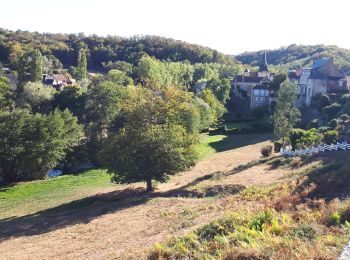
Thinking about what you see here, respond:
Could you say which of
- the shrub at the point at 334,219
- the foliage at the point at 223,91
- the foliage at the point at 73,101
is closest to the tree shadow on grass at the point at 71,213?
the shrub at the point at 334,219

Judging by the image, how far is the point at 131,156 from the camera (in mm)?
30828

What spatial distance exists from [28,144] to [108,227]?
20.8 meters

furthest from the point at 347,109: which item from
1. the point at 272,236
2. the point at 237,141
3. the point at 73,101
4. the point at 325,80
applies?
the point at 272,236

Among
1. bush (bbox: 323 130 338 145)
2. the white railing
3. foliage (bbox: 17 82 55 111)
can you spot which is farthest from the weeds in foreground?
foliage (bbox: 17 82 55 111)

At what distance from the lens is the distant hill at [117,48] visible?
Answer: 134500 millimetres

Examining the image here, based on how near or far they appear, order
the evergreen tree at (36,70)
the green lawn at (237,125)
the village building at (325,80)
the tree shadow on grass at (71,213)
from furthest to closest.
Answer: the evergreen tree at (36,70) < the green lawn at (237,125) < the village building at (325,80) < the tree shadow on grass at (71,213)

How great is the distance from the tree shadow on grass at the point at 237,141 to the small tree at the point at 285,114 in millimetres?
9932

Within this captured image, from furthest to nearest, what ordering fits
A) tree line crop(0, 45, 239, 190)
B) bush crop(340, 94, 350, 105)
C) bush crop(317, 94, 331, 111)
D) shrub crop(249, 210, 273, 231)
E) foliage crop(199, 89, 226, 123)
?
1. foliage crop(199, 89, 226, 123)
2. bush crop(317, 94, 331, 111)
3. bush crop(340, 94, 350, 105)
4. tree line crop(0, 45, 239, 190)
5. shrub crop(249, 210, 273, 231)

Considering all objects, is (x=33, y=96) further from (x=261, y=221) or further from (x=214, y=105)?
(x=261, y=221)

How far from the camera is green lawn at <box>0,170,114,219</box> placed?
32562mm

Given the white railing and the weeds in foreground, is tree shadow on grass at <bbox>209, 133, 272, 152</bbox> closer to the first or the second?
the white railing

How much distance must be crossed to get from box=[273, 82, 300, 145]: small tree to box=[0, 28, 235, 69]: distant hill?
90.1 meters

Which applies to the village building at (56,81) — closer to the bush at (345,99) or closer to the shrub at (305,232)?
the bush at (345,99)

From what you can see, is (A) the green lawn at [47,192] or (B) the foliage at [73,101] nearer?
(A) the green lawn at [47,192]
